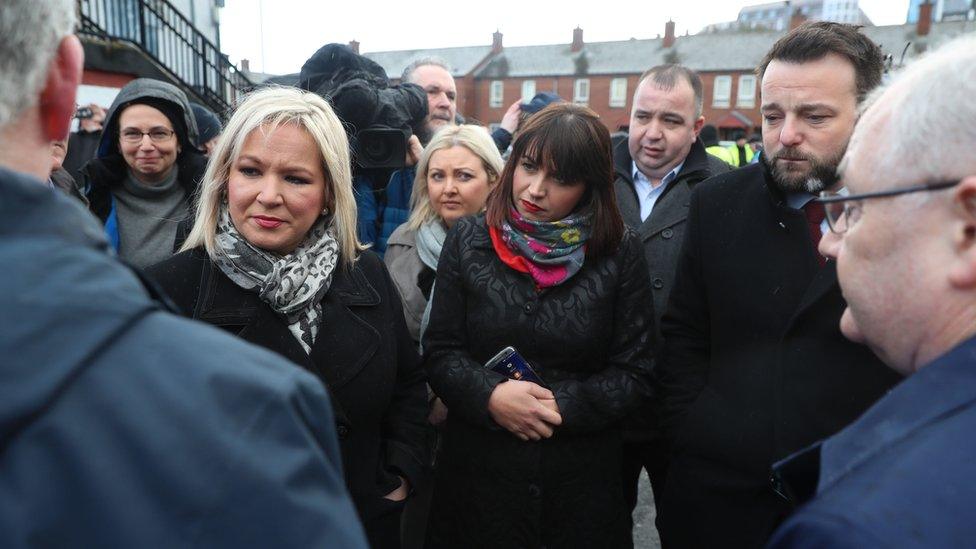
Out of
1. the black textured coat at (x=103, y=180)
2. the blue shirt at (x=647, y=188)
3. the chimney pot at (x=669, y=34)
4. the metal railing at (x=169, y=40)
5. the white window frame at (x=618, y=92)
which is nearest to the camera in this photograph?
the black textured coat at (x=103, y=180)

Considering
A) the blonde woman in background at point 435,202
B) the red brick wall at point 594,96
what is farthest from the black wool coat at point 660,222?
the red brick wall at point 594,96

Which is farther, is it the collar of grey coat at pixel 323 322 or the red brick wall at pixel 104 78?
the red brick wall at pixel 104 78

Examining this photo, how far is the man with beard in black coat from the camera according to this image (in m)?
1.93

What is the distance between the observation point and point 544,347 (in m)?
2.41

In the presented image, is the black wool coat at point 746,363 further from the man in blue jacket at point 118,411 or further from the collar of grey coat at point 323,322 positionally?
the man in blue jacket at point 118,411

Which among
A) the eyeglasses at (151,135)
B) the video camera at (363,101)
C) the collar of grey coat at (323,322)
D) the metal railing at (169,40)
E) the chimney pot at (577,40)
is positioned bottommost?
the collar of grey coat at (323,322)

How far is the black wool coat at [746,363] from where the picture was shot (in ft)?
6.28

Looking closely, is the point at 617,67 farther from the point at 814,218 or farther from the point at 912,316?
the point at 912,316

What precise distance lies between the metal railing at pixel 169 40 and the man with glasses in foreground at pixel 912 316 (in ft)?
36.6

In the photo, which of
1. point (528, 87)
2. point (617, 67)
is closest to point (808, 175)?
point (617, 67)

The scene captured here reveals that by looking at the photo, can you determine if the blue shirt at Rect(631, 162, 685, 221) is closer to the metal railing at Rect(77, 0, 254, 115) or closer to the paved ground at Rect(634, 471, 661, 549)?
the paved ground at Rect(634, 471, 661, 549)

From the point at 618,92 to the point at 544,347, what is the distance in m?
46.3

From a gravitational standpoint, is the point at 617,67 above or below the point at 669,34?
below

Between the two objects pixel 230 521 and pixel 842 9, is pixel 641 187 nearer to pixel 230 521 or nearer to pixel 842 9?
pixel 230 521
